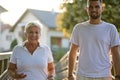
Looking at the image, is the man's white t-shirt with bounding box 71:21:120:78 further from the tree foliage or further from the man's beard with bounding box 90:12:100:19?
the tree foliage

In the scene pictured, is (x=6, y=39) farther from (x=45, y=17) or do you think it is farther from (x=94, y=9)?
(x=94, y=9)

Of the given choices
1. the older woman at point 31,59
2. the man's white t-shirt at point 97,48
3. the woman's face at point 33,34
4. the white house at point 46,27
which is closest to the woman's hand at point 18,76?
the older woman at point 31,59

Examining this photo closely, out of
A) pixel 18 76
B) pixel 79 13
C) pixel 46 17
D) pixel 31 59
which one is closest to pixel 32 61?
pixel 31 59

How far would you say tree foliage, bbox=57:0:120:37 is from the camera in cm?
1994

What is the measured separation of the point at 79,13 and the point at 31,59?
16.4m

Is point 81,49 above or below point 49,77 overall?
above

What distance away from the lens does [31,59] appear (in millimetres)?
4164

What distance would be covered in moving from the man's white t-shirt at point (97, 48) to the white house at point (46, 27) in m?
34.8

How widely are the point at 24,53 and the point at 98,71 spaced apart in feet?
2.62

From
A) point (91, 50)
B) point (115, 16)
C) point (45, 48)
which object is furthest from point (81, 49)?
point (115, 16)

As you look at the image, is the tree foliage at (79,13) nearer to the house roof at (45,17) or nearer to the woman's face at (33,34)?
the woman's face at (33,34)

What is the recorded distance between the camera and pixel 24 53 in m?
4.19

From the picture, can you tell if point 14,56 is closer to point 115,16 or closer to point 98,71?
point 98,71

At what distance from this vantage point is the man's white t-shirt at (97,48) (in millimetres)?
3928
